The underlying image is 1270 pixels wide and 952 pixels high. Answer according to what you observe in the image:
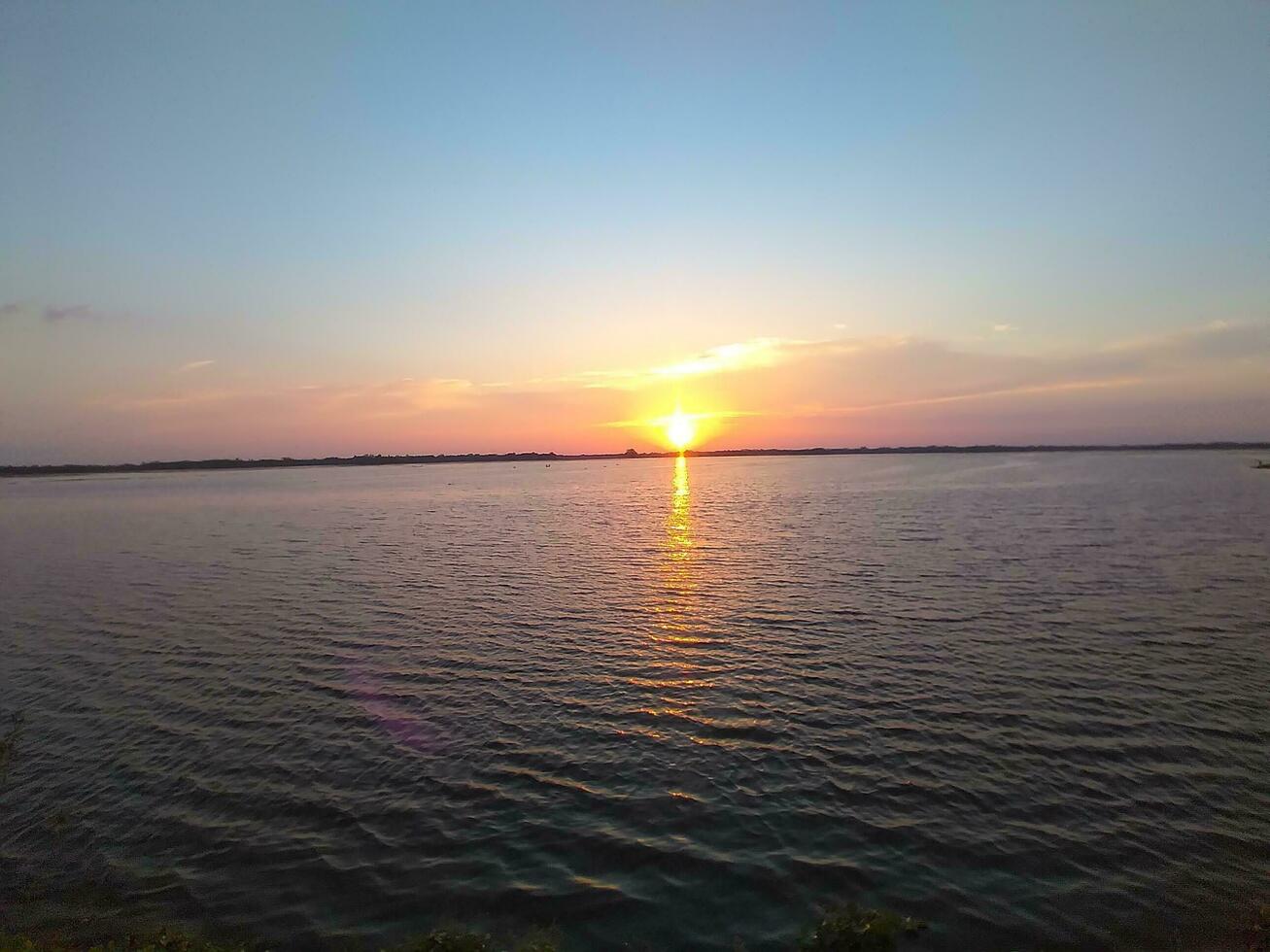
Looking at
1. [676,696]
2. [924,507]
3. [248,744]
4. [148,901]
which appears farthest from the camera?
[924,507]

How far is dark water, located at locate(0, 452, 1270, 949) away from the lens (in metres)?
13.6

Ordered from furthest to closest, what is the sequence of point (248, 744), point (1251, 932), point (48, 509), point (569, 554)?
point (48, 509) < point (569, 554) < point (248, 744) < point (1251, 932)

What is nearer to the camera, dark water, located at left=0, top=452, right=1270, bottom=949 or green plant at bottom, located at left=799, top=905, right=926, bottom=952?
green plant at bottom, located at left=799, top=905, right=926, bottom=952

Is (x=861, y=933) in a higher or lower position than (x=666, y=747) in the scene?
higher

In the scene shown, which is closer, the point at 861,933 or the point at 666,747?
the point at 861,933

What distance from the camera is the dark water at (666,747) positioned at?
44.5 ft

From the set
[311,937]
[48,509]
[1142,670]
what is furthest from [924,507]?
[48,509]

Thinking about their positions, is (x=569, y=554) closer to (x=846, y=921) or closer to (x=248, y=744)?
(x=248, y=744)

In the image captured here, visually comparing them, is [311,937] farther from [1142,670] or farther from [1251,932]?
A: [1142,670]

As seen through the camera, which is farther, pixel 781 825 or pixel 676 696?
pixel 676 696

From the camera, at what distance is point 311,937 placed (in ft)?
41.2

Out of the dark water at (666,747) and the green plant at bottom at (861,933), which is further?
the dark water at (666,747)

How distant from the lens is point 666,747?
1991 centimetres

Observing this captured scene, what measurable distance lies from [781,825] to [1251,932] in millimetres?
8224
